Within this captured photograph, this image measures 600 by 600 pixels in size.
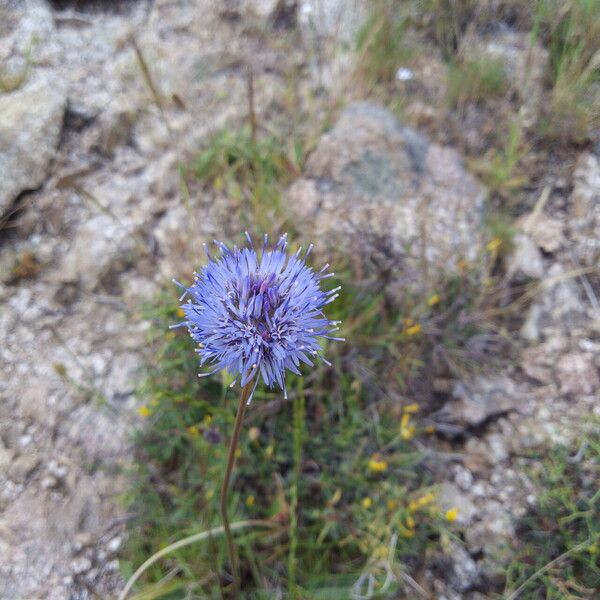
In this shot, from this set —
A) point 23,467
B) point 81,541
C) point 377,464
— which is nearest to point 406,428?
point 377,464

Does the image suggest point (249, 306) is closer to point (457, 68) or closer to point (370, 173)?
point (370, 173)

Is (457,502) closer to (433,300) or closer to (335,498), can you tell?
(335,498)

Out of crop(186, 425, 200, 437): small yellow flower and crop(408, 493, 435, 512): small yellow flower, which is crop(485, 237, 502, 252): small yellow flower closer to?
crop(408, 493, 435, 512): small yellow flower

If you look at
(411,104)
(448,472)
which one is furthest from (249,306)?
(411,104)

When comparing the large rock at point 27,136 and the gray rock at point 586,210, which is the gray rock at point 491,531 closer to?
the gray rock at point 586,210

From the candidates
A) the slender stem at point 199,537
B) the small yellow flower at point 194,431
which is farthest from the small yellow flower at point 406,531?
the small yellow flower at point 194,431

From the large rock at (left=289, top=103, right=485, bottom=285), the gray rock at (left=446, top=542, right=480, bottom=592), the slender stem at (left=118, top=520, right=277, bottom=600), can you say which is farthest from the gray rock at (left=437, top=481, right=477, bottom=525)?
the large rock at (left=289, top=103, right=485, bottom=285)
